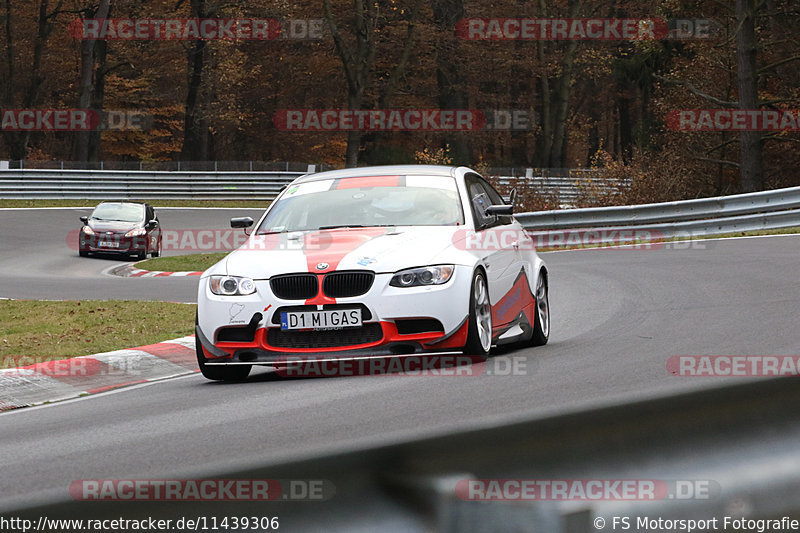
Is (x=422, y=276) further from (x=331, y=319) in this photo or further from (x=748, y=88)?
(x=748, y=88)

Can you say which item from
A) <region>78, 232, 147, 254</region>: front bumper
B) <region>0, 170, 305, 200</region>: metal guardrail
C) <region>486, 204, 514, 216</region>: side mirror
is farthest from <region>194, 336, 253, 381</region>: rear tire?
<region>0, 170, 305, 200</region>: metal guardrail

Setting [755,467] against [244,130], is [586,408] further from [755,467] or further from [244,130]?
[244,130]

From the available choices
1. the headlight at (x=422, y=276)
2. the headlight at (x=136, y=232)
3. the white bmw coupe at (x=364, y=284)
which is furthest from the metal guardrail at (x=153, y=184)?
the headlight at (x=422, y=276)

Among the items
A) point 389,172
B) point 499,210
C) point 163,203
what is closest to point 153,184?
point 163,203

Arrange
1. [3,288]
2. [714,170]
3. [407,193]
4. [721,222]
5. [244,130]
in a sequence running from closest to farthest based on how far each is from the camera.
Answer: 1. [407,193]
2. [3,288]
3. [721,222]
4. [714,170]
5. [244,130]

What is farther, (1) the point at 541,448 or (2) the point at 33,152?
(2) the point at 33,152

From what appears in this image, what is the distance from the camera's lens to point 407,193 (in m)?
9.60

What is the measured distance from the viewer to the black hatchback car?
28422 millimetres

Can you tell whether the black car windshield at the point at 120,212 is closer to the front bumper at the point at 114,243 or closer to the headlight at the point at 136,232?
the headlight at the point at 136,232

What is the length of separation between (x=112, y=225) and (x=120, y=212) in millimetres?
847

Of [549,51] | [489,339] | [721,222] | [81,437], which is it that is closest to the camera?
[81,437]

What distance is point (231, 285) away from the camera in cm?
835

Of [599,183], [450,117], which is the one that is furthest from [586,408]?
[450,117]

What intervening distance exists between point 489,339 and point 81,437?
3.34 meters
